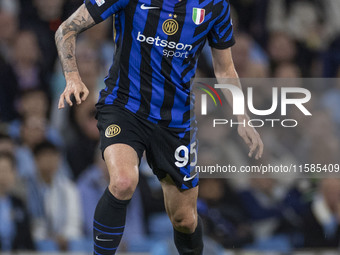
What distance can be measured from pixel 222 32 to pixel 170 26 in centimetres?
45

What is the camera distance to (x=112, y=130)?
4004mm

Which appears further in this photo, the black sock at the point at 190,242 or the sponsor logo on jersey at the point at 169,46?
the black sock at the point at 190,242

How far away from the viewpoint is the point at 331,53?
848cm

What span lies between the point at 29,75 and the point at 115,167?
12.4 feet

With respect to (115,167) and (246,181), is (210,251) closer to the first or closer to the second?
(246,181)

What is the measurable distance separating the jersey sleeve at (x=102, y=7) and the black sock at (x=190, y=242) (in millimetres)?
1595

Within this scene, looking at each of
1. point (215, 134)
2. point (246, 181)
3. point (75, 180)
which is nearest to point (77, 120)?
point (75, 180)

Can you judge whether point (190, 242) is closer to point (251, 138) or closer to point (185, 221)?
point (185, 221)

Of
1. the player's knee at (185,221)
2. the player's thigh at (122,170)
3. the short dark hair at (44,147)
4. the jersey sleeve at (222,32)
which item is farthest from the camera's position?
the short dark hair at (44,147)

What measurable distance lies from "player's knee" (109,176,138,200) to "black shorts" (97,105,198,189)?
27 cm

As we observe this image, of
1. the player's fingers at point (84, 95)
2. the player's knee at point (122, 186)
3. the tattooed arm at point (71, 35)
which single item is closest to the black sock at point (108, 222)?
the player's knee at point (122, 186)

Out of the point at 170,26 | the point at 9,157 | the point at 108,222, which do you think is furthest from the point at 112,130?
the point at 9,157

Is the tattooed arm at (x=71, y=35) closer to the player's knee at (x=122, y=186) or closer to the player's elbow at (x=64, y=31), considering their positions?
the player's elbow at (x=64, y=31)

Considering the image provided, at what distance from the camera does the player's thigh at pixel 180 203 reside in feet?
14.6
